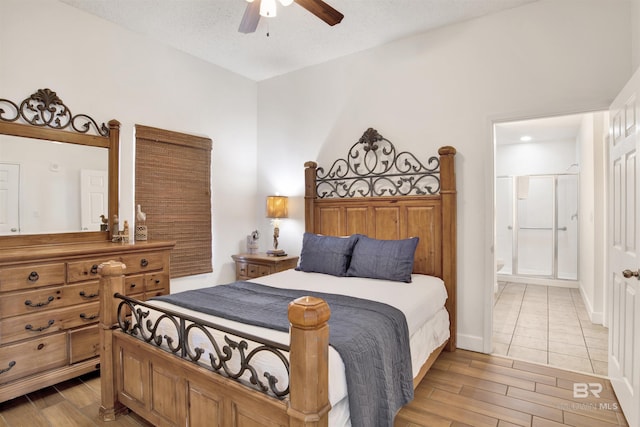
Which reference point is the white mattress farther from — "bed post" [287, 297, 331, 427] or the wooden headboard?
the wooden headboard

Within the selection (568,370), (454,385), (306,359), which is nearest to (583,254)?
(568,370)

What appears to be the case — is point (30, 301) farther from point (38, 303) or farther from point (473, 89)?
point (473, 89)

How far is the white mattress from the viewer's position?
4.94 feet

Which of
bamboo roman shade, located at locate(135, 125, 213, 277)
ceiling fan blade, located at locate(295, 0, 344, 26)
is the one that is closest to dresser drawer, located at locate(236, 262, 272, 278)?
bamboo roman shade, located at locate(135, 125, 213, 277)

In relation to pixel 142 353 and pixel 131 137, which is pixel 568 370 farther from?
pixel 131 137

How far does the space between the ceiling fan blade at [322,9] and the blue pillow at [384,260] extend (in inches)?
72.1

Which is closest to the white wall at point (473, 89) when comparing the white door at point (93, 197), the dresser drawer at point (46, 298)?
the white door at point (93, 197)

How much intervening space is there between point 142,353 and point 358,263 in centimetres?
180

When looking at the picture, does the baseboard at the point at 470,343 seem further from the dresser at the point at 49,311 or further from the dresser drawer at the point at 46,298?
the dresser drawer at the point at 46,298

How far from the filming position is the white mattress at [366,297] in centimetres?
151

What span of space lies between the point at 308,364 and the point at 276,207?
10.1 ft

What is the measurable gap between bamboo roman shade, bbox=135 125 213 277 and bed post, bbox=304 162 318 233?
1156 mm

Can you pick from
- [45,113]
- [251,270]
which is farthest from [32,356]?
[251,270]

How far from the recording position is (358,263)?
3131mm
